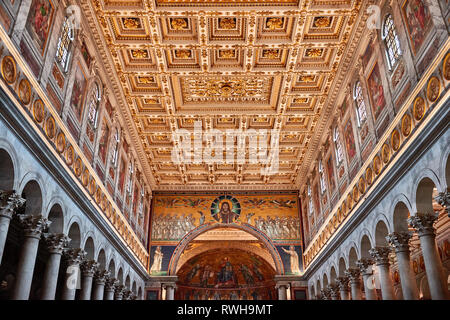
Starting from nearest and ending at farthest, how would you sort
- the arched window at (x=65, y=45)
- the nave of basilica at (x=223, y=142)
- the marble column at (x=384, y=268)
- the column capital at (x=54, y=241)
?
the nave of basilica at (x=223, y=142), the column capital at (x=54, y=241), the arched window at (x=65, y=45), the marble column at (x=384, y=268)

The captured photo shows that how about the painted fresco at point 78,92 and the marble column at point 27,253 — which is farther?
the painted fresco at point 78,92

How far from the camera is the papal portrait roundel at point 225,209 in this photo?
32125 millimetres

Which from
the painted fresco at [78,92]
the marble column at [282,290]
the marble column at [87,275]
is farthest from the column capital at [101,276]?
the marble column at [282,290]

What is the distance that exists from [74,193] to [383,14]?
12.9 m

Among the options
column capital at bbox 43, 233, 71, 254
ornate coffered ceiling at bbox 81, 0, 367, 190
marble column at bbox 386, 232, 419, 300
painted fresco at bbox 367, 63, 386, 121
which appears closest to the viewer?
marble column at bbox 386, 232, 419, 300

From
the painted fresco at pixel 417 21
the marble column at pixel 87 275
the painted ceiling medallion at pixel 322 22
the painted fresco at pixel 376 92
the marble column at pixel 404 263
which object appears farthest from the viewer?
the painted ceiling medallion at pixel 322 22

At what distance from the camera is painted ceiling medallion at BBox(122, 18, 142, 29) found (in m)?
18.4

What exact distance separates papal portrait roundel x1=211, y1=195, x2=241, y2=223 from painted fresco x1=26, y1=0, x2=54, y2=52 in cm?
2076

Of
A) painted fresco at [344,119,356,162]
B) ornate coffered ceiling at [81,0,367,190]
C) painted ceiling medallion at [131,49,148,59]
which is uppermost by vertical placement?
painted ceiling medallion at [131,49,148,59]

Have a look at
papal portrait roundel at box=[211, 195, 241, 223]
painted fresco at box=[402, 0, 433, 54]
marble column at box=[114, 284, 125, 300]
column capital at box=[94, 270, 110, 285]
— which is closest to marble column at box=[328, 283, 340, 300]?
papal portrait roundel at box=[211, 195, 241, 223]

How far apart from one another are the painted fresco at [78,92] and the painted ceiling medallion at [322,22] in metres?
9.96

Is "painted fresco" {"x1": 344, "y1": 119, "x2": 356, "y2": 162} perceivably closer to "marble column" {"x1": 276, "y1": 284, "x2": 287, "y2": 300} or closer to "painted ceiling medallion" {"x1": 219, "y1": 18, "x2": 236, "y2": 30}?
"painted ceiling medallion" {"x1": 219, "y1": 18, "x2": 236, "y2": 30}

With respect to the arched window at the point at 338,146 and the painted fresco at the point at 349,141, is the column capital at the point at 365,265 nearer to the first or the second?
the painted fresco at the point at 349,141

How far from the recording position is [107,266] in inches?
815
